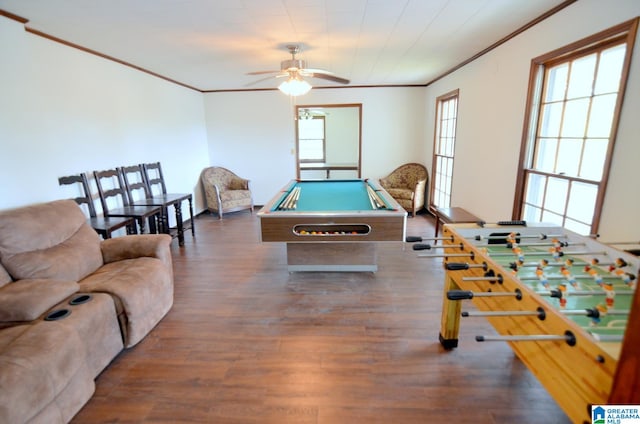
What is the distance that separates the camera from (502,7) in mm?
2346

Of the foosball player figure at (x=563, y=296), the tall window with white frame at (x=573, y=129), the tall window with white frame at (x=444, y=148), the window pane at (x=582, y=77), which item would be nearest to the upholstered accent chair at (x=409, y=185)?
the tall window with white frame at (x=444, y=148)

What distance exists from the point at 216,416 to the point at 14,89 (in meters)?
2.97

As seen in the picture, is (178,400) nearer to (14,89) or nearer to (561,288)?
(561,288)

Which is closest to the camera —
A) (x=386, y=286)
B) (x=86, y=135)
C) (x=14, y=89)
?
(x=14, y=89)

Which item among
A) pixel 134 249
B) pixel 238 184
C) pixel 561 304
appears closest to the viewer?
pixel 561 304

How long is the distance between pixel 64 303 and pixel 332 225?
1936 millimetres

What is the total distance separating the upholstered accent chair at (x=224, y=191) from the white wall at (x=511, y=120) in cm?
375

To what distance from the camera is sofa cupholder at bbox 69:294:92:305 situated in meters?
1.83

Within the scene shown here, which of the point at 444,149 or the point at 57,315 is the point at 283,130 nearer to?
the point at 444,149

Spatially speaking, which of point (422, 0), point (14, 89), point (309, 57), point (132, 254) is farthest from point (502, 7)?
point (14, 89)

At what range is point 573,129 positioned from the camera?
94.0 inches

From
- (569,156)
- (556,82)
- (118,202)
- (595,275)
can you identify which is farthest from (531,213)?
(118,202)

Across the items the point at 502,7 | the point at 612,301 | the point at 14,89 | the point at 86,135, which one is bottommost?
the point at 612,301

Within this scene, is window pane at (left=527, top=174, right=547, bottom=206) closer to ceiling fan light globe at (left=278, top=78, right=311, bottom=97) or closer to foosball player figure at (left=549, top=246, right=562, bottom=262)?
foosball player figure at (left=549, top=246, right=562, bottom=262)
